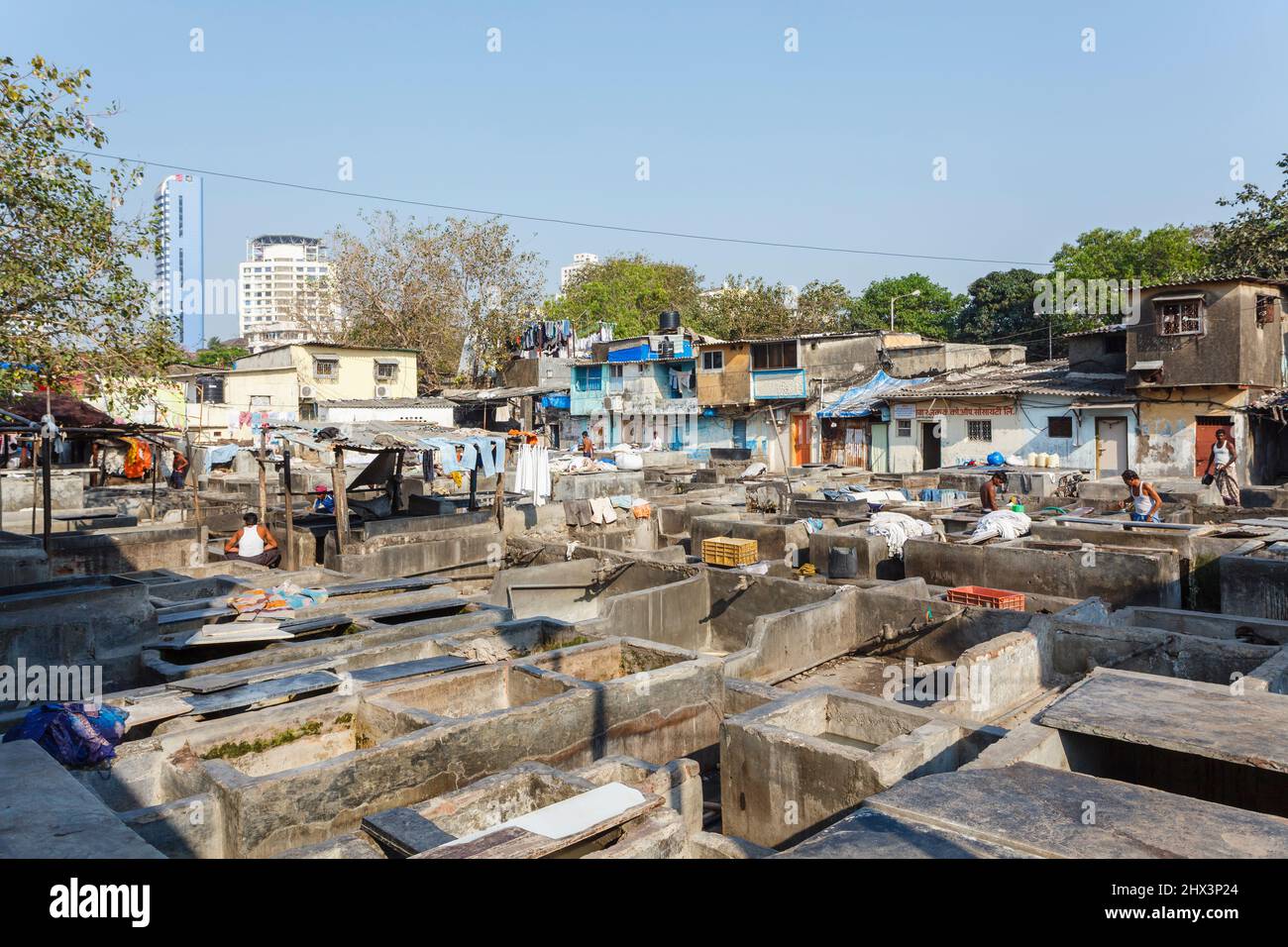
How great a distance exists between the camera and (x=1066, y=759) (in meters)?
5.09

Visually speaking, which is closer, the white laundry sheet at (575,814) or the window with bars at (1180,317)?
the white laundry sheet at (575,814)

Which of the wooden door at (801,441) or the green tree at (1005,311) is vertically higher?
the green tree at (1005,311)

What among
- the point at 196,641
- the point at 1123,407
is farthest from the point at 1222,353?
the point at 196,641

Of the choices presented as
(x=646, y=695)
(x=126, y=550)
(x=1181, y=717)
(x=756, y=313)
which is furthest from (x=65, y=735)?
(x=756, y=313)

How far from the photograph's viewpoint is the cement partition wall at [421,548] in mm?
15438

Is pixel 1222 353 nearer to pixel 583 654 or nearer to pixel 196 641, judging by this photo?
pixel 583 654

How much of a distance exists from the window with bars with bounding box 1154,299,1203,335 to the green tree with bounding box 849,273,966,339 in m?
26.5

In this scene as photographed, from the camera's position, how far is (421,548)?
53.8 feet

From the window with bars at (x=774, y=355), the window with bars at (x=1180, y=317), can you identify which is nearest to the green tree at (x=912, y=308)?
the window with bars at (x=774, y=355)

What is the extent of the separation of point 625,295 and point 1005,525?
41134 mm

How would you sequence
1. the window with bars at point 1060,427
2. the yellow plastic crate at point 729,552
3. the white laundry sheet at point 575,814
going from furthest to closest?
the window with bars at point 1060,427 → the yellow plastic crate at point 729,552 → the white laundry sheet at point 575,814

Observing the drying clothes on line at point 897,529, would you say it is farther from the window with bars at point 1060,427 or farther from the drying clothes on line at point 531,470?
the window with bars at point 1060,427

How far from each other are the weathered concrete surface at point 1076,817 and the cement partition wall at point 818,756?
190cm
